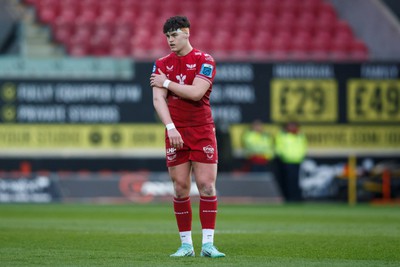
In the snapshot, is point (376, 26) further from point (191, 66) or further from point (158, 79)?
point (158, 79)

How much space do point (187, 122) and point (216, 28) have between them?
17.3m

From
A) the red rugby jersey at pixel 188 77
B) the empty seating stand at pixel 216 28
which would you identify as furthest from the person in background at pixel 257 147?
the red rugby jersey at pixel 188 77

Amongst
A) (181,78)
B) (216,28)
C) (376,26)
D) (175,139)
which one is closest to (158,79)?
(181,78)

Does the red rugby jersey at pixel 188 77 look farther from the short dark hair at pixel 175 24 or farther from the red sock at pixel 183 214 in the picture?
the red sock at pixel 183 214

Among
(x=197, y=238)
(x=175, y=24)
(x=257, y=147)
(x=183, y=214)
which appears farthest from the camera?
(x=257, y=147)

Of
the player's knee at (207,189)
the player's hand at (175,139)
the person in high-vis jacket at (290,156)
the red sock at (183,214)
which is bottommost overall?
the person in high-vis jacket at (290,156)

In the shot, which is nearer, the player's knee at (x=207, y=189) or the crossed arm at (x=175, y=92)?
the crossed arm at (x=175, y=92)

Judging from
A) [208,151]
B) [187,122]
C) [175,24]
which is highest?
[175,24]

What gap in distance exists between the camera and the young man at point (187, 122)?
9.66 metres

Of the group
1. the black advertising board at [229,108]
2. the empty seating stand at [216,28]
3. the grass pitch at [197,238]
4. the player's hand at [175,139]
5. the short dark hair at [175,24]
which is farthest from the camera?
the empty seating stand at [216,28]

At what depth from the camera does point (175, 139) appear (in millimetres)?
9500

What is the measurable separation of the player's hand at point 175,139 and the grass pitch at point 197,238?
1.01 meters

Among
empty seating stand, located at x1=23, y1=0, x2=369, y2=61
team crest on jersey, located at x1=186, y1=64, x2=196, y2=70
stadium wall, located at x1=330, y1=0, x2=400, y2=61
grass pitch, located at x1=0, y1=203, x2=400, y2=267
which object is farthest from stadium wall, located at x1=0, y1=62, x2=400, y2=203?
team crest on jersey, located at x1=186, y1=64, x2=196, y2=70

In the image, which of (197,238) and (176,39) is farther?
(197,238)
